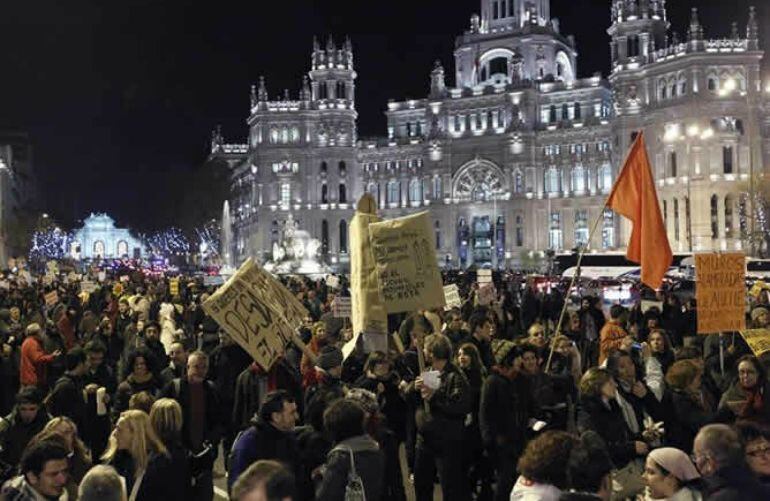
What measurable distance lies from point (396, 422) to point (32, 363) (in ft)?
15.8

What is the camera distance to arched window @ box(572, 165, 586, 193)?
80.7m

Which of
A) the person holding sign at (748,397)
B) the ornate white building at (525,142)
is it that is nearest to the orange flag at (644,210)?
the person holding sign at (748,397)

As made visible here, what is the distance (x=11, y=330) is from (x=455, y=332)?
6482 millimetres

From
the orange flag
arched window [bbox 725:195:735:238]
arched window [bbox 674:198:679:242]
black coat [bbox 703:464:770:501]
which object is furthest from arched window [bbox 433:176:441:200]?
black coat [bbox 703:464:770:501]

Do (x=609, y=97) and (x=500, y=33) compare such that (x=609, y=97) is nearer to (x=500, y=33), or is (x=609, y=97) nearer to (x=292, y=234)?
(x=500, y=33)

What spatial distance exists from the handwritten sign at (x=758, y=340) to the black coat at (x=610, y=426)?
335 cm

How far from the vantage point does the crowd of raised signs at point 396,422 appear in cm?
493

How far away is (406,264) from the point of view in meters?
8.48

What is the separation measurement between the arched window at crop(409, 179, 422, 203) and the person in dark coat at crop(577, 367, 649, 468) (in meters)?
83.2

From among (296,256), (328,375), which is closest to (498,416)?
(328,375)

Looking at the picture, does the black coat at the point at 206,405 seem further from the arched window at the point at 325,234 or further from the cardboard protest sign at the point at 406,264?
the arched window at the point at 325,234

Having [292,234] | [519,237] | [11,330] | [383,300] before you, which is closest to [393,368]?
[383,300]

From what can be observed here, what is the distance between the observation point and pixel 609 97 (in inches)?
3329

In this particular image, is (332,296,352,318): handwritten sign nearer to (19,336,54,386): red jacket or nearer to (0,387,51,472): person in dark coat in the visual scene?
(19,336,54,386): red jacket
